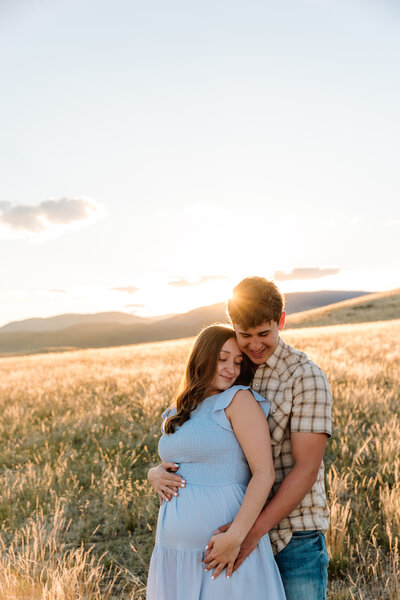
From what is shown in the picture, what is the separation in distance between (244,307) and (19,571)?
2940mm

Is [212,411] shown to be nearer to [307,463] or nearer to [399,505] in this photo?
[307,463]

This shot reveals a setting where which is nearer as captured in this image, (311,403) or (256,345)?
(311,403)

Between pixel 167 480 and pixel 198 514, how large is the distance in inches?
9.8

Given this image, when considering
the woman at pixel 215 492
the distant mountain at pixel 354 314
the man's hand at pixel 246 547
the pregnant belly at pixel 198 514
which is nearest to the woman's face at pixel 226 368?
the woman at pixel 215 492

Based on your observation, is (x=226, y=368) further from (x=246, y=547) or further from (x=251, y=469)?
(x=246, y=547)

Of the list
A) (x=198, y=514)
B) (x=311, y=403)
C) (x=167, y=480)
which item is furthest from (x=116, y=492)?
(x=311, y=403)

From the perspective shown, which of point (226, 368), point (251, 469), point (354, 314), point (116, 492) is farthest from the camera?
point (354, 314)

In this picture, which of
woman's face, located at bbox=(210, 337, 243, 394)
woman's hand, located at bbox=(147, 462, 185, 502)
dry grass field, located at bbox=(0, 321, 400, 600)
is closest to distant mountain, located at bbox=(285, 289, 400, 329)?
dry grass field, located at bbox=(0, 321, 400, 600)

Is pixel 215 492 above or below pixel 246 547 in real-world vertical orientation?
above

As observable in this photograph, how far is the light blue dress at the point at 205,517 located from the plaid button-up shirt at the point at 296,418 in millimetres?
102

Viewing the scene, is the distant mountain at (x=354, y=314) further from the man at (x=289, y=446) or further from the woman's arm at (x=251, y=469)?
the woman's arm at (x=251, y=469)

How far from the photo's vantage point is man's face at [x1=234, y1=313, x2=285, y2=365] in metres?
2.34

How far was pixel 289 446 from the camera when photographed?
2.32 meters

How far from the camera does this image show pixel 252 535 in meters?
2.08
